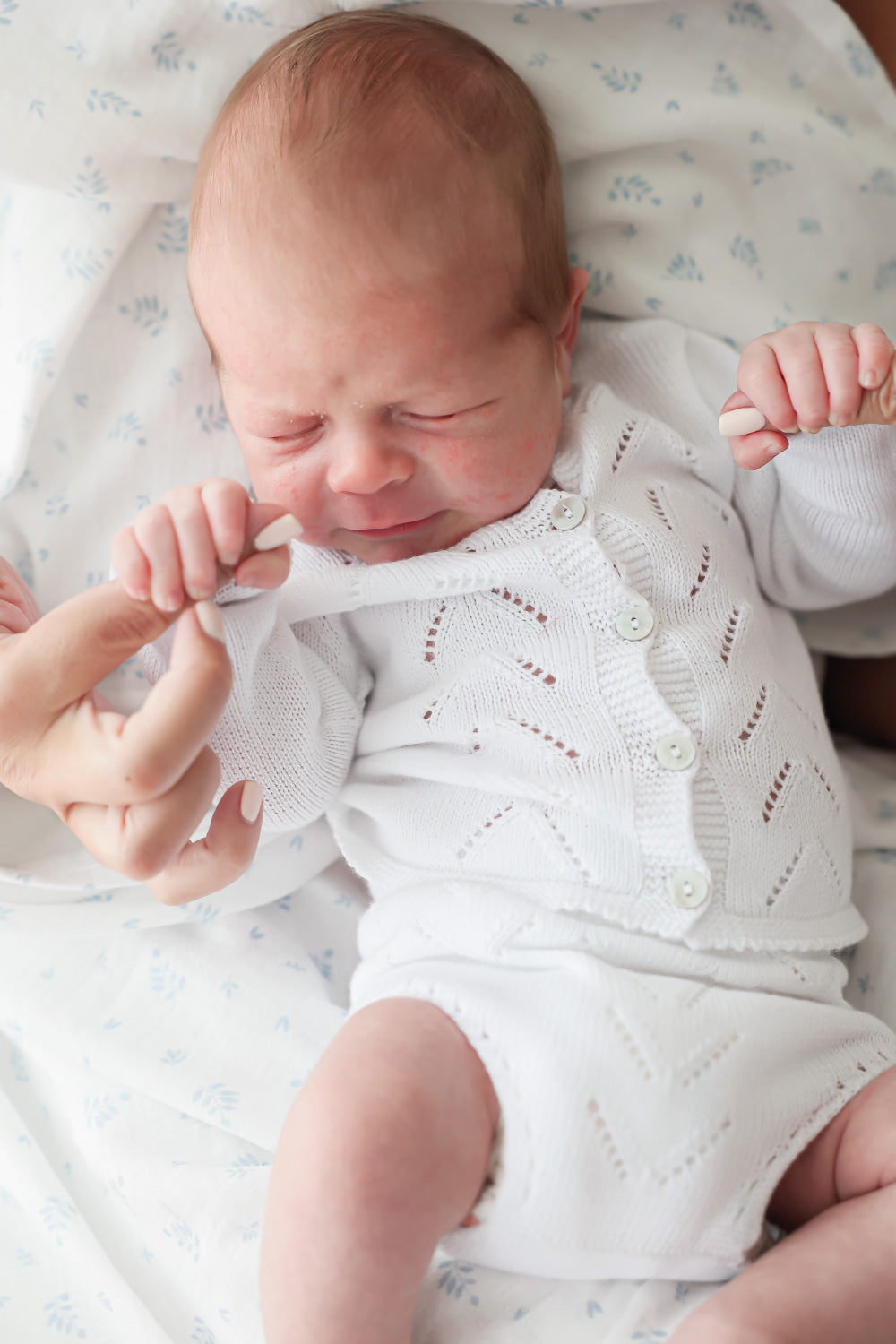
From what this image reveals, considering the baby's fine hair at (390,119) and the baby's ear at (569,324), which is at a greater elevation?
the baby's fine hair at (390,119)

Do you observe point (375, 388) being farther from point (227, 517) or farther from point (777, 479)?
point (777, 479)

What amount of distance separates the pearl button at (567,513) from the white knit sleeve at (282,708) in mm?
273

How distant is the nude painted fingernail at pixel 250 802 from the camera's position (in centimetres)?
97

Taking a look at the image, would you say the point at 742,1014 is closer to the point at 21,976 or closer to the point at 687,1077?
the point at 687,1077

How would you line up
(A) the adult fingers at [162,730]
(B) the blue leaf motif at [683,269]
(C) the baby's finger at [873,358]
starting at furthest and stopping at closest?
(B) the blue leaf motif at [683,269], (C) the baby's finger at [873,358], (A) the adult fingers at [162,730]

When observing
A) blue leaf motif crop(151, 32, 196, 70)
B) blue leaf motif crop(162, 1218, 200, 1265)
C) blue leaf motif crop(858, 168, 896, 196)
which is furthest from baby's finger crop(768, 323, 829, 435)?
blue leaf motif crop(162, 1218, 200, 1265)

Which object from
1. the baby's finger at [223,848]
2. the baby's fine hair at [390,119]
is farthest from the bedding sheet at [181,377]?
the baby's finger at [223,848]

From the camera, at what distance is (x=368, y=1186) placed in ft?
2.97

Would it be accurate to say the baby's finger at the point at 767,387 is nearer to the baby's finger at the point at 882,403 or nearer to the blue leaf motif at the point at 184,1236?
the baby's finger at the point at 882,403

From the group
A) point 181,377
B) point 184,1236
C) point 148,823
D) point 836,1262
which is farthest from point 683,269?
point 184,1236

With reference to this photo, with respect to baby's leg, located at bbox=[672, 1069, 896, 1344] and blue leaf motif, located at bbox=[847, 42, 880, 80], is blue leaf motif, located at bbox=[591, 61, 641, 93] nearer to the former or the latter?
blue leaf motif, located at bbox=[847, 42, 880, 80]

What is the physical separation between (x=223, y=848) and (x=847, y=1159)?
2.08ft

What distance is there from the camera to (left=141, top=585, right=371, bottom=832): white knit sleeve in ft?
3.48

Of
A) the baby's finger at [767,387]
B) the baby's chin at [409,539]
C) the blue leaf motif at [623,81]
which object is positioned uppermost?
the blue leaf motif at [623,81]
